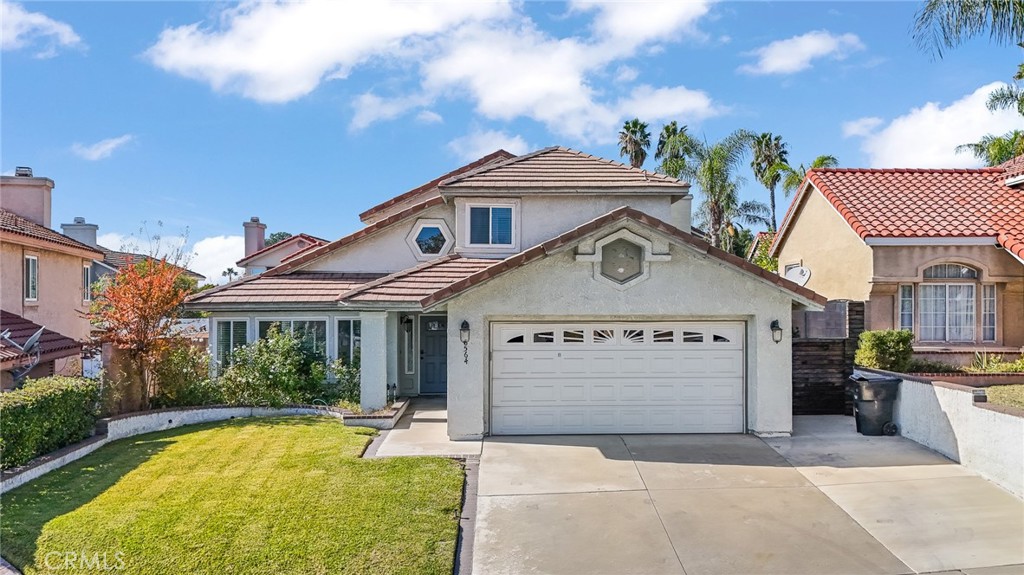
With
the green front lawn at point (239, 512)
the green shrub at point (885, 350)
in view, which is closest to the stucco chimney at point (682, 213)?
the green shrub at point (885, 350)

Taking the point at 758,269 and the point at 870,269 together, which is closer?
the point at 758,269

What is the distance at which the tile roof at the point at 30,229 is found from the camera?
660 inches

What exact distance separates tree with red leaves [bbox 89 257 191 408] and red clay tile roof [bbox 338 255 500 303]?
151 inches

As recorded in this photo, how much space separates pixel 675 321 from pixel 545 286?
9.00 ft

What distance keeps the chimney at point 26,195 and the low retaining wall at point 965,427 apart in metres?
26.1

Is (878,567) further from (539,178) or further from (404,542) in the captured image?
(539,178)

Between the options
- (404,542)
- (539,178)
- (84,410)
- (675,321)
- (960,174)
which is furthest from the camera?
(960,174)

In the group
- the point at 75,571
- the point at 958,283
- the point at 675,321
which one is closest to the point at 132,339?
the point at 75,571

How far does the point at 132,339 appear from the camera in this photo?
38.5 feet

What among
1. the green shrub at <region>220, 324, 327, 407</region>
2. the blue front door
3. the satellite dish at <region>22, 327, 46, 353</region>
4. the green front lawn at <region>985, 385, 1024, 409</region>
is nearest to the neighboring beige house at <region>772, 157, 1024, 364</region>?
the green front lawn at <region>985, 385, 1024, 409</region>

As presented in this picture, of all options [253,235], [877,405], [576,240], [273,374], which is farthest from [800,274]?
[253,235]

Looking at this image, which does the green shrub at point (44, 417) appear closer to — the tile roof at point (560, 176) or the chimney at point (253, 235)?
the tile roof at point (560, 176)

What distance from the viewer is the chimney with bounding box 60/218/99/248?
83.9 feet

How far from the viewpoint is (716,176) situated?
32250 millimetres
